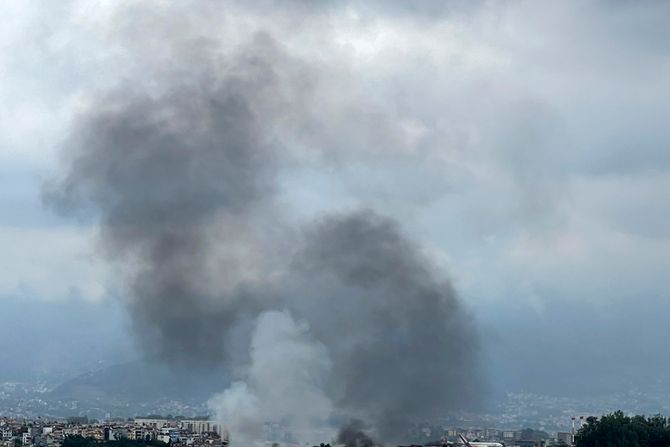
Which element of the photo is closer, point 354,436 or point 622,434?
point 622,434

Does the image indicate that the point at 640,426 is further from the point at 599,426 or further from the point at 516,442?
the point at 516,442

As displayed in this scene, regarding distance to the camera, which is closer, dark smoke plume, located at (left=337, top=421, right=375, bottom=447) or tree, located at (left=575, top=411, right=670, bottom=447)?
tree, located at (left=575, top=411, right=670, bottom=447)

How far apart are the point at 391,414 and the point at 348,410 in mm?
3735

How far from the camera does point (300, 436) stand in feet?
281

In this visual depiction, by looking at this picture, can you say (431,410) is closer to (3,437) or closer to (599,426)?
(599,426)

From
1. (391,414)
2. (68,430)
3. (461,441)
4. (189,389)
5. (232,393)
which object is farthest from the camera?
(189,389)

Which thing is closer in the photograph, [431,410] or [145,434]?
[431,410]

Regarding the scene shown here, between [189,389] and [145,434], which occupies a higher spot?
[189,389]

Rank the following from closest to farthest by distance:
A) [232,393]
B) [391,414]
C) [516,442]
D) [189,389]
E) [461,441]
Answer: [232,393] → [391,414] → [461,441] → [516,442] → [189,389]

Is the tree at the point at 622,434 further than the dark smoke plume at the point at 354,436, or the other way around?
the dark smoke plume at the point at 354,436

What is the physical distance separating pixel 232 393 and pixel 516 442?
43789 mm

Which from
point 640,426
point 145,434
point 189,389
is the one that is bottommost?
point 640,426

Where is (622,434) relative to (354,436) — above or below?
below

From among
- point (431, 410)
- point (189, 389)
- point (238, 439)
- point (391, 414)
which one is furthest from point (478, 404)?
point (189, 389)
